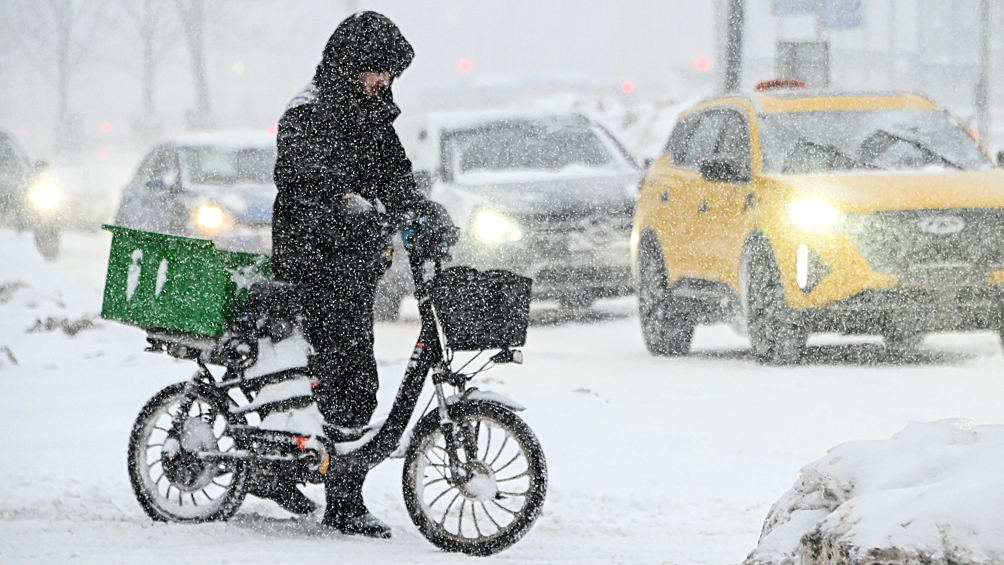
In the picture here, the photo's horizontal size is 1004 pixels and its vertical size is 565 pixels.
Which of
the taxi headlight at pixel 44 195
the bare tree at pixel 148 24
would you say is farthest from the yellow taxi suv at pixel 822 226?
the bare tree at pixel 148 24

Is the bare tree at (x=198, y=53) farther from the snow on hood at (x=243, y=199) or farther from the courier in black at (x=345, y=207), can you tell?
the courier in black at (x=345, y=207)

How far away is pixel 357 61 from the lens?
563cm

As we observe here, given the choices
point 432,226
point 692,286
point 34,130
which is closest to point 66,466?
point 432,226

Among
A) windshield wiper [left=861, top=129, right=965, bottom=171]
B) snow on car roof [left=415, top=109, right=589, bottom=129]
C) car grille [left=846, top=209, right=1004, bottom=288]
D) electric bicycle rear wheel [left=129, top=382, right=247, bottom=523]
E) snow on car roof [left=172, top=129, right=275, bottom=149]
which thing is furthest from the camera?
snow on car roof [left=172, top=129, right=275, bottom=149]

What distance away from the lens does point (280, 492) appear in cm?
601

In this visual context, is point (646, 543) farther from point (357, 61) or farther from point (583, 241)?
point (583, 241)

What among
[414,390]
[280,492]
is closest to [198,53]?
[280,492]

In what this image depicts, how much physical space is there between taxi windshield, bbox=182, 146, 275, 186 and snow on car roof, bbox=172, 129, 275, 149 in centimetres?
9

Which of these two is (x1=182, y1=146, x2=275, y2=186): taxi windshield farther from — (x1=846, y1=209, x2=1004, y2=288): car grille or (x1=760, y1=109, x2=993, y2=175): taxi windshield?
(x1=846, y1=209, x2=1004, y2=288): car grille

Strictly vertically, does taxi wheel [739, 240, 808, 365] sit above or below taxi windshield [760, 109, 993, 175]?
below

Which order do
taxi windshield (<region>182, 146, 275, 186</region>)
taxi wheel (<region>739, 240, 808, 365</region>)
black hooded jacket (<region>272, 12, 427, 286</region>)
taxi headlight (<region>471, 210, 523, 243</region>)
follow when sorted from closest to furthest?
black hooded jacket (<region>272, 12, 427, 286</region>)
taxi wheel (<region>739, 240, 808, 365</region>)
taxi headlight (<region>471, 210, 523, 243</region>)
taxi windshield (<region>182, 146, 275, 186</region>)

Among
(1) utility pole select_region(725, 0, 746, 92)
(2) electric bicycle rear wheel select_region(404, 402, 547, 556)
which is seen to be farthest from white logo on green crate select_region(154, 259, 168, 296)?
(1) utility pole select_region(725, 0, 746, 92)

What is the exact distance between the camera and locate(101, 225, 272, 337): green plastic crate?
5.91m

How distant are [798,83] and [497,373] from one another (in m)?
3.29
